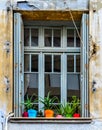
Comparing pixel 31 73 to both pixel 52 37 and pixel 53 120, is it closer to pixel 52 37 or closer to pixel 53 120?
pixel 52 37

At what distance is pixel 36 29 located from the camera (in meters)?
8.55

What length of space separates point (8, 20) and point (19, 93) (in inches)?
46.5

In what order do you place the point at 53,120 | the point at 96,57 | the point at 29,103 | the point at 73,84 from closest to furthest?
the point at 53,120 → the point at 96,57 → the point at 29,103 → the point at 73,84

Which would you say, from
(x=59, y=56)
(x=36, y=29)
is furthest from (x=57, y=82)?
(x=36, y=29)

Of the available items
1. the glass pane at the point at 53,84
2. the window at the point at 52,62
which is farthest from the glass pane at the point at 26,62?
the glass pane at the point at 53,84

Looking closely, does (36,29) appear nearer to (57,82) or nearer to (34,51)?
(34,51)

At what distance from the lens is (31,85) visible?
27.8 ft

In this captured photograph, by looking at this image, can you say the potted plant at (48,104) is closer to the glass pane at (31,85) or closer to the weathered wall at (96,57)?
the glass pane at (31,85)

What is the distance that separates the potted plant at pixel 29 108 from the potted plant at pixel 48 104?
0.53 feet

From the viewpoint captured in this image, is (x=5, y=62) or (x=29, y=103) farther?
(x=29, y=103)

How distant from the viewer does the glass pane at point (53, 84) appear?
27.8 ft

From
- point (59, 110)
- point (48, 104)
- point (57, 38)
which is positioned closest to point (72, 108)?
point (59, 110)

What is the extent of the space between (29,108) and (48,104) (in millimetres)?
318

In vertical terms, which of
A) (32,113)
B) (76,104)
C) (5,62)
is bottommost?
(32,113)
